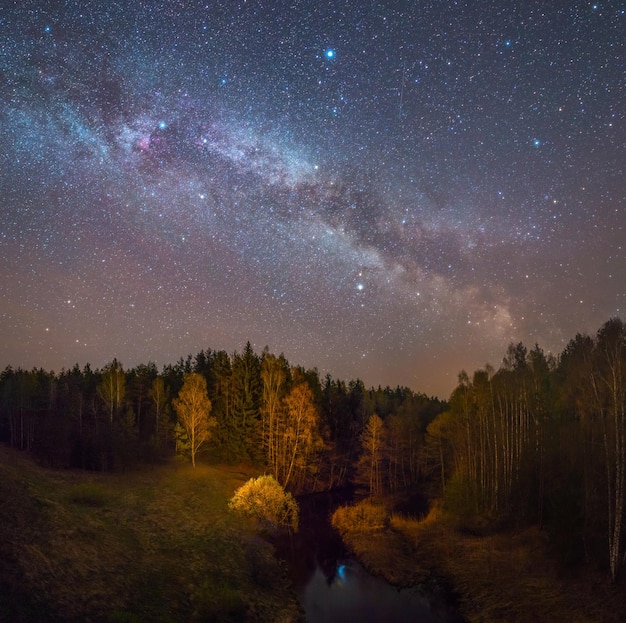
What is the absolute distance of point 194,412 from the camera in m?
57.0

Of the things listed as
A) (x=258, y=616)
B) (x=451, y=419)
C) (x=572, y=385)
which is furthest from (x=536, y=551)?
(x=451, y=419)

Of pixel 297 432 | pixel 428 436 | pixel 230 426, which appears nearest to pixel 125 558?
pixel 297 432

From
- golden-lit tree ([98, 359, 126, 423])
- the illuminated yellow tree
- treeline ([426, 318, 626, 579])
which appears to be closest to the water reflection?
treeline ([426, 318, 626, 579])

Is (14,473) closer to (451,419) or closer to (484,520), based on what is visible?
(484,520)

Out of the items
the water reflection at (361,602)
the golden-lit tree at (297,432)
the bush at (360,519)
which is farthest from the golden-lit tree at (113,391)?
the water reflection at (361,602)

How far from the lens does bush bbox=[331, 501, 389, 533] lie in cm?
4362

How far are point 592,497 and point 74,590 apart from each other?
27.6 meters

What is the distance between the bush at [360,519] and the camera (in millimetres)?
43625

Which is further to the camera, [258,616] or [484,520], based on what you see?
[484,520]

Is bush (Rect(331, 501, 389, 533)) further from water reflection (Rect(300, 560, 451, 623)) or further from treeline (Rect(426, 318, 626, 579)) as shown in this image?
water reflection (Rect(300, 560, 451, 623))

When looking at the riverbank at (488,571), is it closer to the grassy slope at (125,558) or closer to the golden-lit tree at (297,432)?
the grassy slope at (125,558)

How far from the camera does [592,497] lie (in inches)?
1004

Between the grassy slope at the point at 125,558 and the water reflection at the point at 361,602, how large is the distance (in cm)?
211

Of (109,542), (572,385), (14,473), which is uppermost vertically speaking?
(572,385)
